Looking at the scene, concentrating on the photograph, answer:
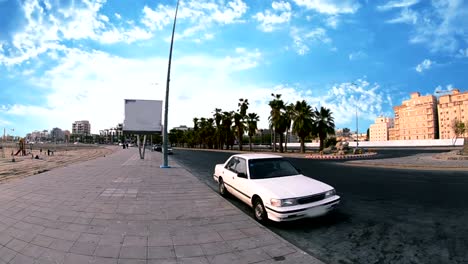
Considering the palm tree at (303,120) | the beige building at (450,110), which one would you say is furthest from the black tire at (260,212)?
the beige building at (450,110)

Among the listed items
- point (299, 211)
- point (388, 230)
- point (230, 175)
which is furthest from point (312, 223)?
point (230, 175)

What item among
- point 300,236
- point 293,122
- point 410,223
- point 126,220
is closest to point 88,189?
point 126,220

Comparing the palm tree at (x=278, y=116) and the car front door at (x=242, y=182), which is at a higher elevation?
the palm tree at (x=278, y=116)

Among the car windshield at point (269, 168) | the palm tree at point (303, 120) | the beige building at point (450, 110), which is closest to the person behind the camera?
the car windshield at point (269, 168)

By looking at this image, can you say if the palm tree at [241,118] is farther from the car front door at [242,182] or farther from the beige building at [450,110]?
the beige building at [450,110]

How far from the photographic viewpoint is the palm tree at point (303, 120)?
4219 cm

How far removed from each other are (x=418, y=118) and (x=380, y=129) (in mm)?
36273

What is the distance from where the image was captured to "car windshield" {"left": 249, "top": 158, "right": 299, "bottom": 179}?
20.8ft

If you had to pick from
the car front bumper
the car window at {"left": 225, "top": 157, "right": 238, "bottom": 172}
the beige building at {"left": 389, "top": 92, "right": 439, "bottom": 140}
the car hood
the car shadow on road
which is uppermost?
the beige building at {"left": 389, "top": 92, "right": 439, "bottom": 140}

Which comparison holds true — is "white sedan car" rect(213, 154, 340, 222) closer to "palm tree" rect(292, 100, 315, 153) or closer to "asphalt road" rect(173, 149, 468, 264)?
"asphalt road" rect(173, 149, 468, 264)

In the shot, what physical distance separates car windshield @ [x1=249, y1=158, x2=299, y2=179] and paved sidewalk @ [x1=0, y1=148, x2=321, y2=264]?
105 centimetres

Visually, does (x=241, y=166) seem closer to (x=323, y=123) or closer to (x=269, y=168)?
(x=269, y=168)

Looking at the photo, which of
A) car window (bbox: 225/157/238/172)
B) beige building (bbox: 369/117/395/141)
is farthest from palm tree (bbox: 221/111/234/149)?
beige building (bbox: 369/117/395/141)

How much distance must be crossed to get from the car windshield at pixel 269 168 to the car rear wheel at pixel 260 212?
0.73 metres
